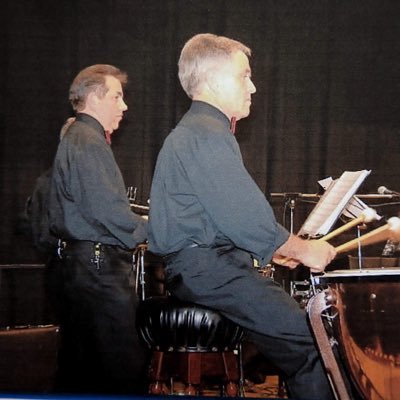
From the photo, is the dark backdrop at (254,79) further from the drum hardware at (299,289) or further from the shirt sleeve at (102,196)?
the shirt sleeve at (102,196)

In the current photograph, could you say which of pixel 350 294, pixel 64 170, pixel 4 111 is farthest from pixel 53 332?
pixel 350 294

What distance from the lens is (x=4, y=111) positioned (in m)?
3.63

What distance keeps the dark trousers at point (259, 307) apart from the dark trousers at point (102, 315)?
0.63 meters

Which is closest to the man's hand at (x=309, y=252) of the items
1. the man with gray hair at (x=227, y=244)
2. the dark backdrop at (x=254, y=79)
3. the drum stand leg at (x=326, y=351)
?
the man with gray hair at (x=227, y=244)

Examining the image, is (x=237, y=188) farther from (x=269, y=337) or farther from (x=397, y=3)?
(x=397, y=3)

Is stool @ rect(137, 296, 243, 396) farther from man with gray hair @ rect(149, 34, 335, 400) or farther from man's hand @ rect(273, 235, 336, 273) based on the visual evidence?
man's hand @ rect(273, 235, 336, 273)

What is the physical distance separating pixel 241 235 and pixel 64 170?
935 millimetres

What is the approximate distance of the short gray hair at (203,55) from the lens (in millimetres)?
2201

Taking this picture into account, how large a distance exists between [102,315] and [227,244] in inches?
29.0

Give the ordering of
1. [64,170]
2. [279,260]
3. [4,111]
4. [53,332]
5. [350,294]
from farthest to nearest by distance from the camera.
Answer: [4,111]
[53,332]
[64,170]
[279,260]
[350,294]

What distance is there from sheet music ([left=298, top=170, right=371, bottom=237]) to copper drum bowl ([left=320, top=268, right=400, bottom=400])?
18cm

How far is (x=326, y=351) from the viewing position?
1.88 metres

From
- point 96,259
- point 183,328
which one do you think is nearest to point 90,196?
point 96,259

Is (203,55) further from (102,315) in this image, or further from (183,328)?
(102,315)
